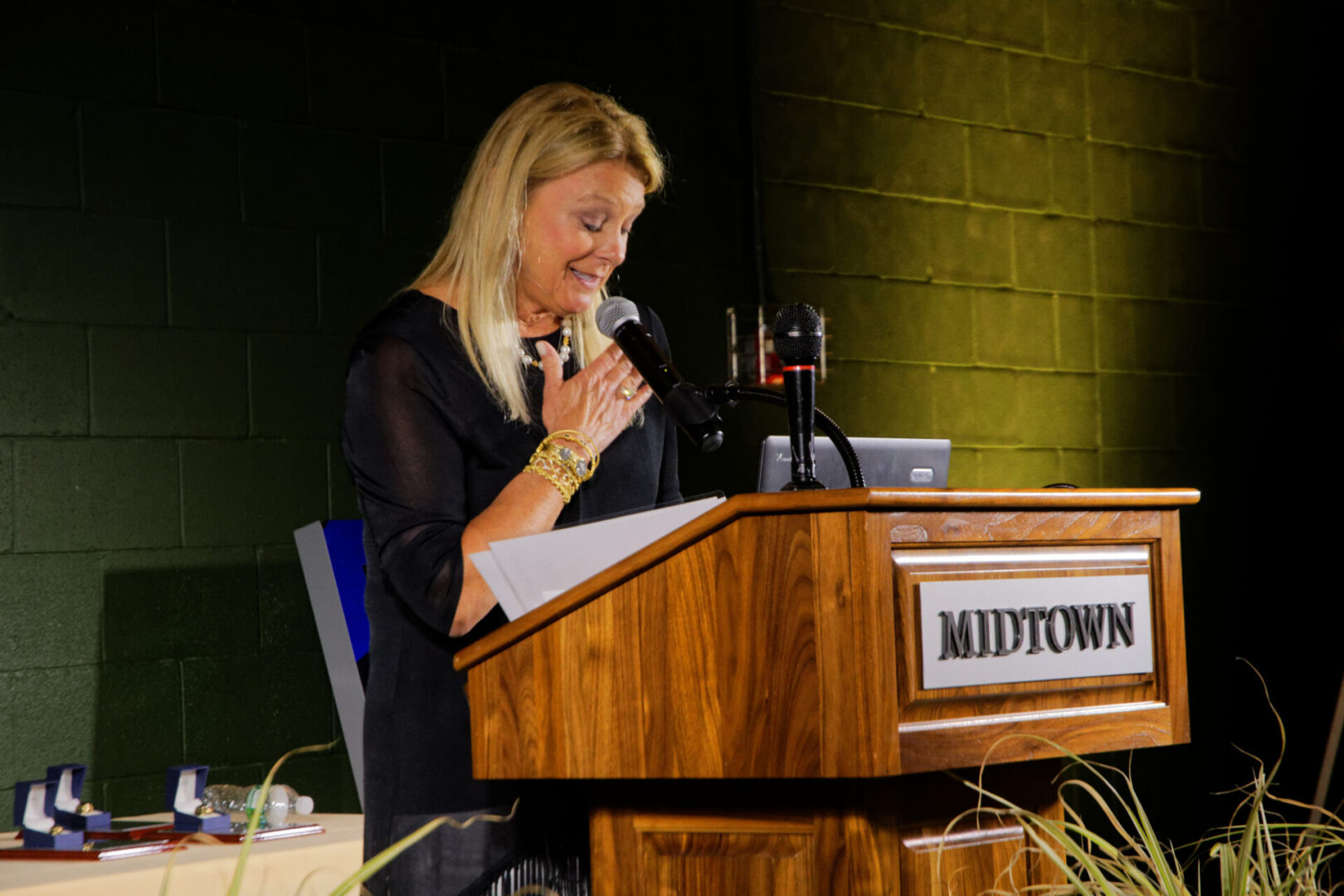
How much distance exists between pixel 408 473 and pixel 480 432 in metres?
0.12

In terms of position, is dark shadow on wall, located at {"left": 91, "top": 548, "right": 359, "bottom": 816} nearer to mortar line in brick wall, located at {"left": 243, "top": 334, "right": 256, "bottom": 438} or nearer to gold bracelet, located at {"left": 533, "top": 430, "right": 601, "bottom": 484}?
mortar line in brick wall, located at {"left": 243, "top": 334, "right": 256, "bottom": 438}

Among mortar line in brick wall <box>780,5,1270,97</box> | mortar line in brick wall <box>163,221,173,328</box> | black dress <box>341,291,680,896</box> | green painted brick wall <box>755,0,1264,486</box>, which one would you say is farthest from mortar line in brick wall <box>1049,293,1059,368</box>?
black dress <box>341,291,680,896</box>

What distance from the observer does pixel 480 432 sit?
1.73 m

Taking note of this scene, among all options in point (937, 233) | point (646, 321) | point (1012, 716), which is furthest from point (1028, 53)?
point (1012, 716)

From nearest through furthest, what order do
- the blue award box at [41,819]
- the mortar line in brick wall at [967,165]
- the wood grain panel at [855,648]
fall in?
the wood grain panel at [855,648]
the blue award box at [41,819]
the mortar line in brick wall at [967,165]

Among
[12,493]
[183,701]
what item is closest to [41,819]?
[183,701]

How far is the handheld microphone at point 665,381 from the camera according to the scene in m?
1.40

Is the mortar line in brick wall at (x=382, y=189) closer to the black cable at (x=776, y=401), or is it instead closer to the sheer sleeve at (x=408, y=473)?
the sheer sleeve at (x=408, y=473)

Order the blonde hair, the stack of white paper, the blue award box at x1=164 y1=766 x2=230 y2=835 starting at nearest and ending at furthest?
the stack of white paper, the blonde hair, the blue award box at x1=164 y1=766 x2=230 y2=835

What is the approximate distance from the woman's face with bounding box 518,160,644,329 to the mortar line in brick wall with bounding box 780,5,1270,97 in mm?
1666

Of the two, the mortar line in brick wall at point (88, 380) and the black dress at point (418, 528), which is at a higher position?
the mortar line in brick wall at point (88, 380)

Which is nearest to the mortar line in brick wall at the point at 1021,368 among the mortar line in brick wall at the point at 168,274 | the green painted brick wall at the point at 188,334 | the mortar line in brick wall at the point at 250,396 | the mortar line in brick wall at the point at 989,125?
the mortar line in brick wall at the point at 989,125

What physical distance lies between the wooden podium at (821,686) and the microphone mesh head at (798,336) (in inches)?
8.7

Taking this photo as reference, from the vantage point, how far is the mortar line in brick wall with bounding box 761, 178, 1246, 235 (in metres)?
3.49
